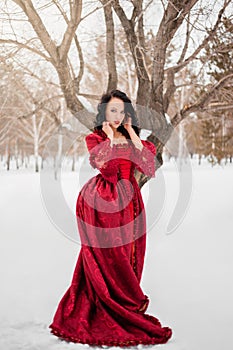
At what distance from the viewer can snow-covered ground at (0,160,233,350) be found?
2885mm

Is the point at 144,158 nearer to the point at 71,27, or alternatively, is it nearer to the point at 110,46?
the point at 71,27

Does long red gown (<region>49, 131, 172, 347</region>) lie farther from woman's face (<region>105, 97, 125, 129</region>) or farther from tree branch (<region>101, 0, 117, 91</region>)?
tree branch (<region>101, 0, 117, 91</region>)

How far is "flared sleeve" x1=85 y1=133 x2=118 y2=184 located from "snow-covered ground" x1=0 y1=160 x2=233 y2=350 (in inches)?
39.1

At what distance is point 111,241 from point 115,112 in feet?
2.58

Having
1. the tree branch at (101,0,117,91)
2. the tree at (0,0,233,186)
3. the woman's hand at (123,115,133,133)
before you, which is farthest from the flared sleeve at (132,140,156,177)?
the tree branch at (101,0,117,91)

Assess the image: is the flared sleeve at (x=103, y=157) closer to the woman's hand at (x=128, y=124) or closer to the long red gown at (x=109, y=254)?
the long red gown at (x=109, y=254)

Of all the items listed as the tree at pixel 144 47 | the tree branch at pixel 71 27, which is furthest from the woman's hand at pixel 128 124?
the tree branch at pixel 71 27

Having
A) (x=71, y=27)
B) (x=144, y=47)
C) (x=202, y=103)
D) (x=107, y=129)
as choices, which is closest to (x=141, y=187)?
(x=202, y=103)

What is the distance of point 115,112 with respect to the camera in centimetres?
296

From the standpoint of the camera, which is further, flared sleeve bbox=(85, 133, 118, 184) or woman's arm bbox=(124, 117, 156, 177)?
woman's arm bbox=(124, 117, 156, 177)

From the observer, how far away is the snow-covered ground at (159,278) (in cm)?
288

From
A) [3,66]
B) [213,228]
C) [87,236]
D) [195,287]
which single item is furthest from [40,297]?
[213,228]

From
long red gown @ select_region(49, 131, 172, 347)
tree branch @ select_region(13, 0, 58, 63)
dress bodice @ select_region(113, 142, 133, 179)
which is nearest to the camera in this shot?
long red gown @ select_region(49, 131, 172, 347)

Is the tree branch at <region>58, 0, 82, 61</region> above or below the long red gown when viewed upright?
above
